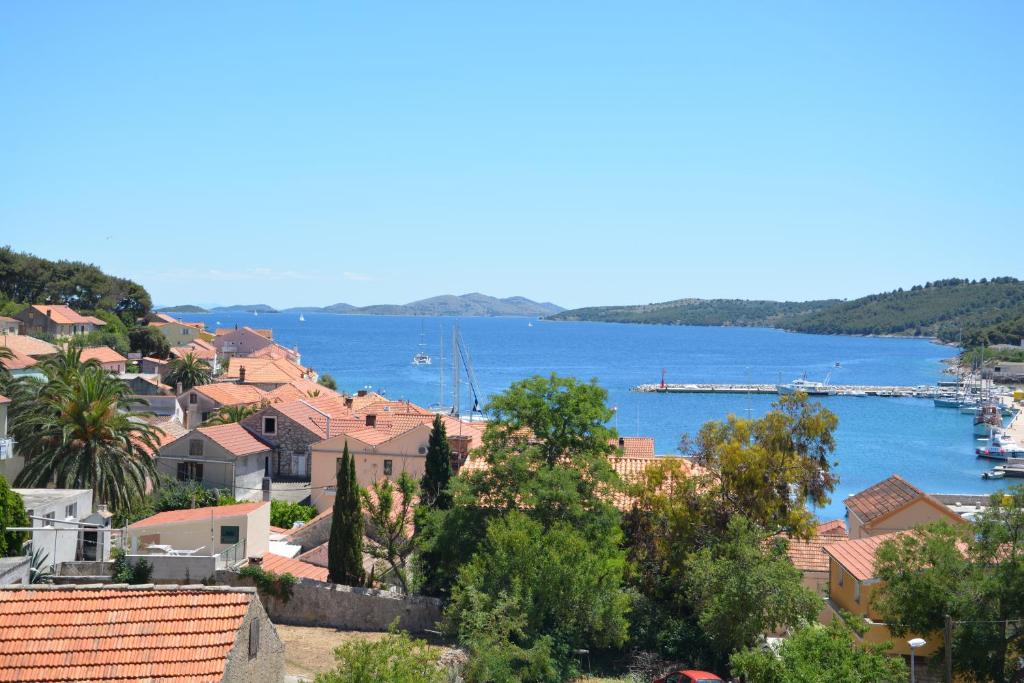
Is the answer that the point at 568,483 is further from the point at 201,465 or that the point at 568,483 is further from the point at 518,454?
the point at 201,465

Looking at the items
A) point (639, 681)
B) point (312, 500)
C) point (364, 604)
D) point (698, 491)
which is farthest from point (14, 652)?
point (312, 500)

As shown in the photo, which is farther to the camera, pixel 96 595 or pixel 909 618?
pixel 909 618

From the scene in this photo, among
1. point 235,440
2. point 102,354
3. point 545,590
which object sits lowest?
point 545,590

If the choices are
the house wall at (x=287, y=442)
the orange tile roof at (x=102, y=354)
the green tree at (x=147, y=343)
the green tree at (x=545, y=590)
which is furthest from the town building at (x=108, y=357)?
the green tree at (x=545, y=590)

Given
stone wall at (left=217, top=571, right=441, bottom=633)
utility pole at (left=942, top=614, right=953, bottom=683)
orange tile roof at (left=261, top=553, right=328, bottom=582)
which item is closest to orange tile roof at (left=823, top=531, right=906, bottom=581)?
utility pole at (left=942, top=614, right=953, bottom=683)

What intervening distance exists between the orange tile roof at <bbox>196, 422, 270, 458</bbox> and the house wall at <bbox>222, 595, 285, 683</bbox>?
30036mm

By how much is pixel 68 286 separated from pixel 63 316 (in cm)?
1665

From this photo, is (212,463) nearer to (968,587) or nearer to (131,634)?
(131,634)

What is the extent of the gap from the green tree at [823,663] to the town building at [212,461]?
28647 millimetres

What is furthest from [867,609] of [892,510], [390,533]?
[390,533]

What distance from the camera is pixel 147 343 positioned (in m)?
108

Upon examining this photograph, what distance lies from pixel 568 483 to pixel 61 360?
24.2m

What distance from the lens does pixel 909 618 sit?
20.3 metres

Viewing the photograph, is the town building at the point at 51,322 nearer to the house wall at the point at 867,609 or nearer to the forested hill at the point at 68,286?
the forested hill at the point at 68,286
